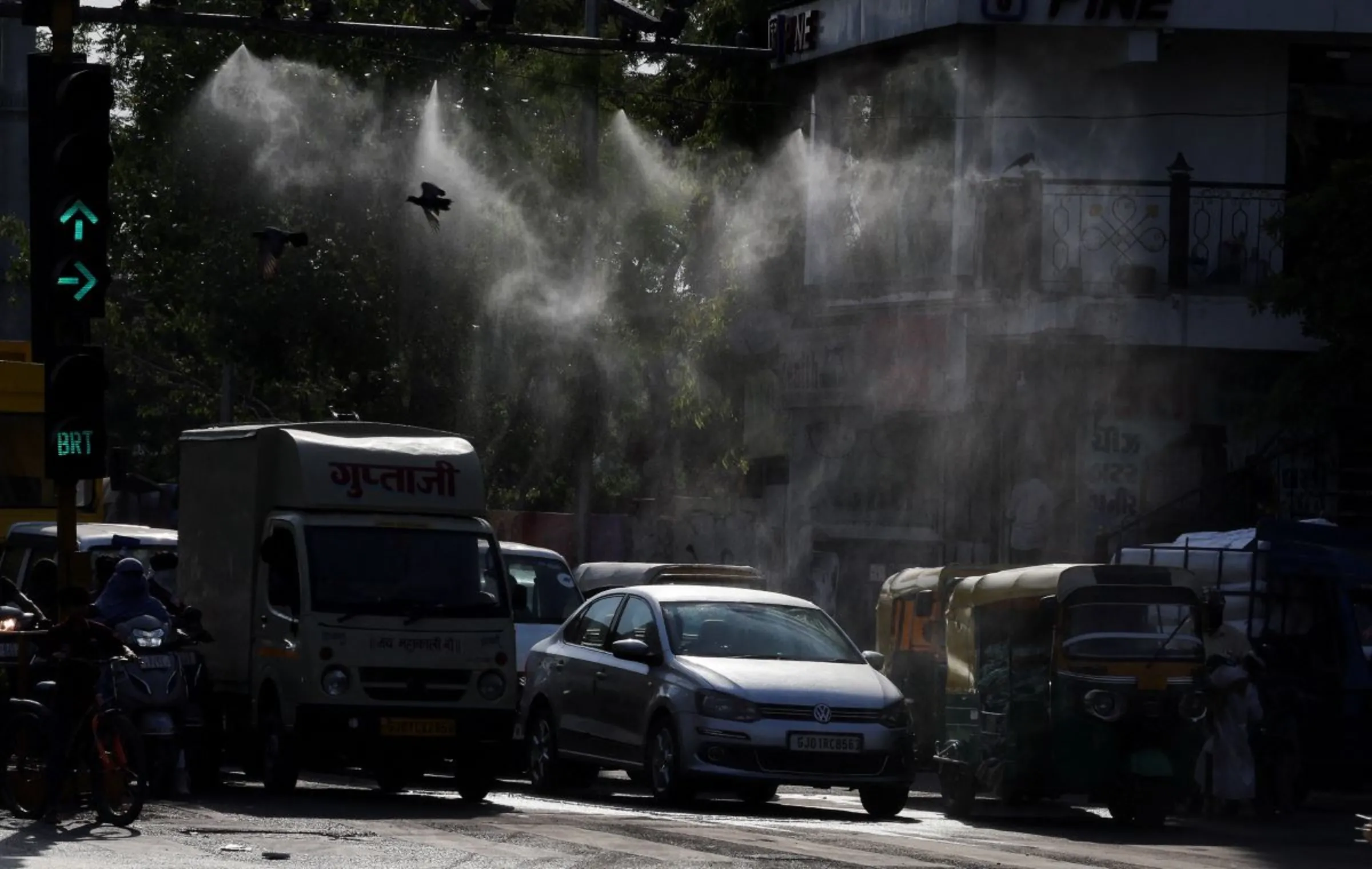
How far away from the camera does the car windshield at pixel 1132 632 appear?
51.9ft

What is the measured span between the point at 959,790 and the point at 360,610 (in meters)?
4.28

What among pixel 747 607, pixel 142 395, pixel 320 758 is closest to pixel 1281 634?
pixel 747 607

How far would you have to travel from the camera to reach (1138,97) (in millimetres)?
25562

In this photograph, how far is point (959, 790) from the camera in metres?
16.5

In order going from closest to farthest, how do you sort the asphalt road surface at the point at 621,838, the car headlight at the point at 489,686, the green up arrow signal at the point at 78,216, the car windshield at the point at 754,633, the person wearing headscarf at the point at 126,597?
1. the asphalt road surface at the point at 621,838
2. the green up arrow signal at the point at 78,216
3. the person wearing headscarf at the point at 126,597
4. the car headlight at the point at 489,686
5. the car windshield at the point at 754,633

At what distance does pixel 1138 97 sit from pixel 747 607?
1059cm

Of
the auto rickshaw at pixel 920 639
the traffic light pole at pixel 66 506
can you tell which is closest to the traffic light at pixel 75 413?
the traffic light pole at pixel 66 506

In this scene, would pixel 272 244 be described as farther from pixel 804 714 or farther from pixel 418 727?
pixel 804 714

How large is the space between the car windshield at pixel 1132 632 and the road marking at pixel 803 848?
302cm

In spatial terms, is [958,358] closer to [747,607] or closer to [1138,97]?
[1138,97]

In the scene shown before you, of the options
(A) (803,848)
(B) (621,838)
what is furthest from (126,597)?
(A) (803,848)

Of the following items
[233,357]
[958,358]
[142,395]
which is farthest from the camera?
[142,395]

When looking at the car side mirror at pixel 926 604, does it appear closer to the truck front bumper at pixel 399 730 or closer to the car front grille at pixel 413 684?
the truck front bumper at pixel 399 730

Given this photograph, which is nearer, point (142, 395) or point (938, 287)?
point (938, 287)
